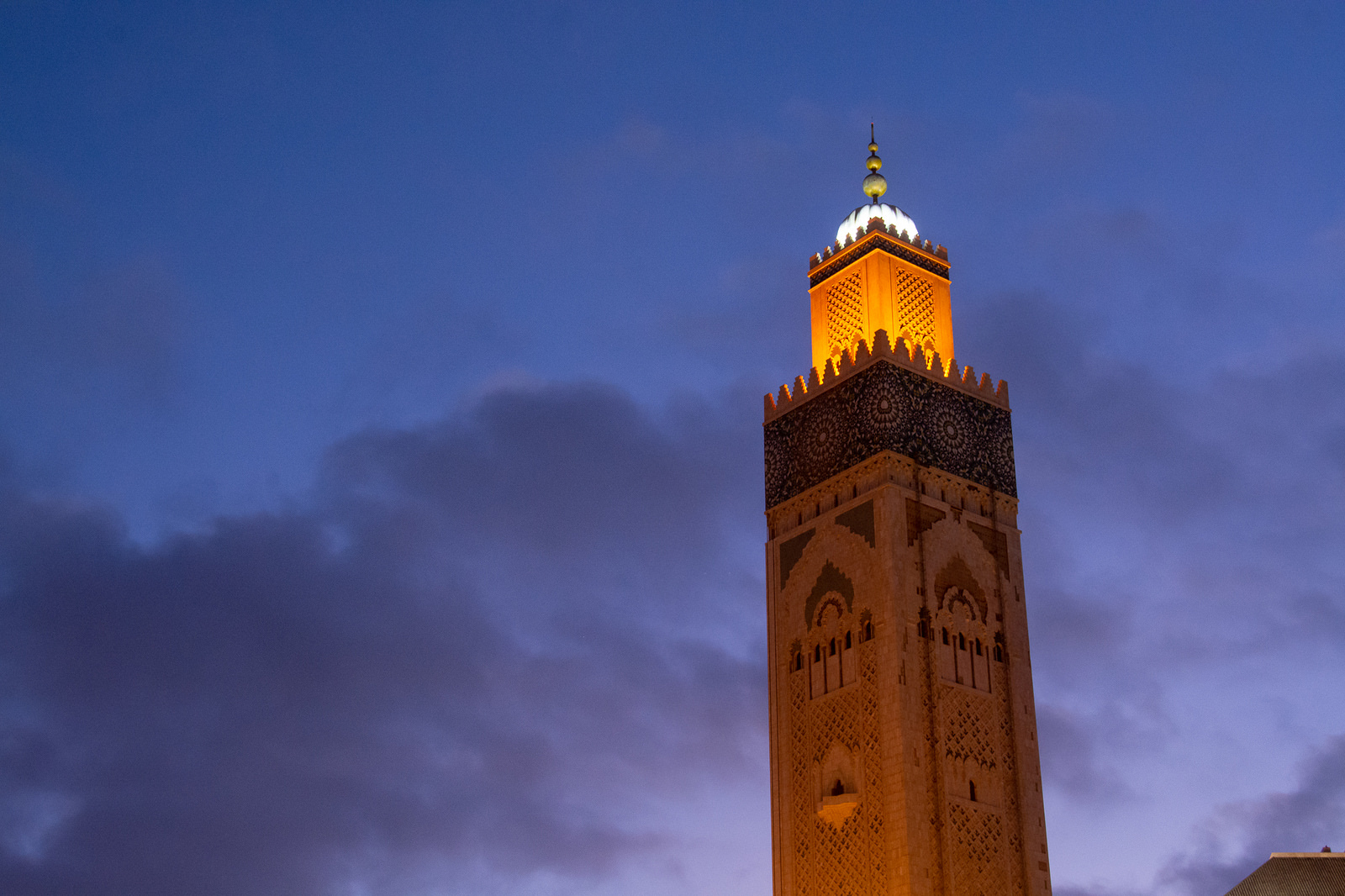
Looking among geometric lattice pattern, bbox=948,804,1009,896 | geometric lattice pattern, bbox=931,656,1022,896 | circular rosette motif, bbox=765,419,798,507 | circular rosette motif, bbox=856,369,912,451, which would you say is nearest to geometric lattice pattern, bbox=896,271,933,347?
circular rosette motif, bbox=856,369,912,451

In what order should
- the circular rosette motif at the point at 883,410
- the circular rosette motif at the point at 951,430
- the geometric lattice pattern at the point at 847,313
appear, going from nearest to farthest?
1. the circular rosette motif at the point at 883,410
2. the circular rosette motif at the point at 951,430
3. the geometric lattice pattern at the point at 847,313

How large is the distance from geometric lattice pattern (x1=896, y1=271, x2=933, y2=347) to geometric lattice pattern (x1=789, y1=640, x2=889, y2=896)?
5.62 m

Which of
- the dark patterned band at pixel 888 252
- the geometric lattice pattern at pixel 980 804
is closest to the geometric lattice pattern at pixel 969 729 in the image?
the geometric lattice pattern at pixel 980 804

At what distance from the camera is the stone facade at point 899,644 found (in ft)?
75.2

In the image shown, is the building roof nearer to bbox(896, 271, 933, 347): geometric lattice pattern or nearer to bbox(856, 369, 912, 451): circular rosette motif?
bbox(856, 369, 912, 451): circular rosette motif

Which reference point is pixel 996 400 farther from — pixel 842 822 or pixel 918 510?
A: pixel 842 822

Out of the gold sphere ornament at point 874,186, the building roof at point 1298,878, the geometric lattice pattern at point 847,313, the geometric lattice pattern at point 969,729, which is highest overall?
the gold sphere ornament at point 874,186

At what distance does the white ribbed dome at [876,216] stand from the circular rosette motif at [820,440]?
3.26m

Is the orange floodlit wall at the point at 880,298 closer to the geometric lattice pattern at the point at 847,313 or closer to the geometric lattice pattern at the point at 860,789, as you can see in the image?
the geometric lattice pattern at the point at 847,313

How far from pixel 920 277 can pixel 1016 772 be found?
846 cm

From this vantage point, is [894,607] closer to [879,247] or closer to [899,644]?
[899,644]

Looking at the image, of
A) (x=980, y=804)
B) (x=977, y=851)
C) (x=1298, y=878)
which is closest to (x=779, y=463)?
(x=980, y=804)

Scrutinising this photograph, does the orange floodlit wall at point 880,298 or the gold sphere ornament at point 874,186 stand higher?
the gold sphere ornament at point 874,186

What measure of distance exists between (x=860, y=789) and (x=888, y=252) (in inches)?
357
